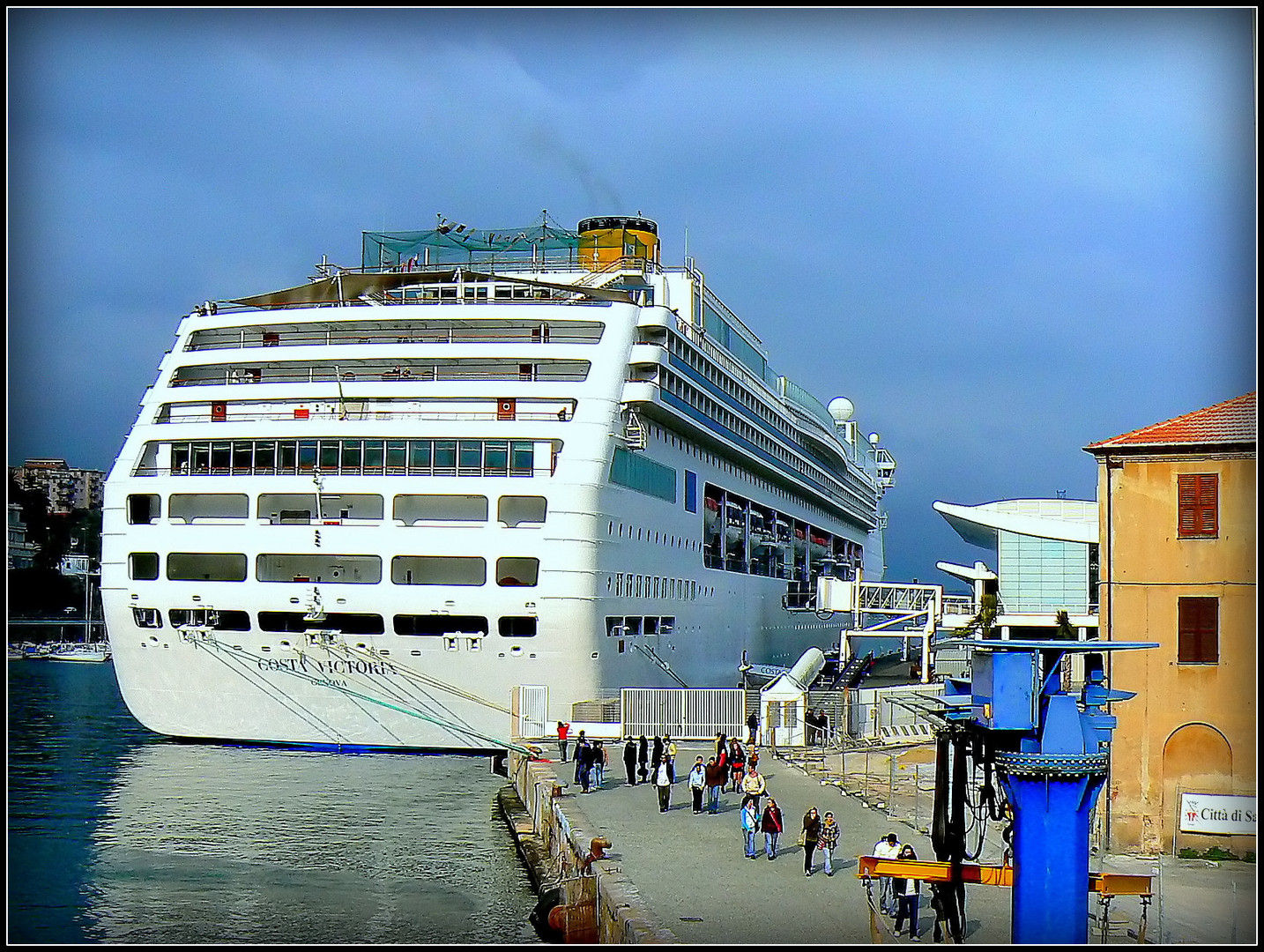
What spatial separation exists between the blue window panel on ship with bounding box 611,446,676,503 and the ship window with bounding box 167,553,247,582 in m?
8.64

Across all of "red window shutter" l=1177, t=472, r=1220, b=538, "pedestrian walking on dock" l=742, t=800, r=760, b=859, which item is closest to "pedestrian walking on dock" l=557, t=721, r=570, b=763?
"pedestrian walking on dock" l=742, t=800, r=760, b=859

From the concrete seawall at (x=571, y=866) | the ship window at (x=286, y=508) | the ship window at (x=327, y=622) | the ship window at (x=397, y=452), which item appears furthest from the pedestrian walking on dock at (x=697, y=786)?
the ship window at (x=286, y=508)

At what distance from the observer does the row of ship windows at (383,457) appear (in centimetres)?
2991

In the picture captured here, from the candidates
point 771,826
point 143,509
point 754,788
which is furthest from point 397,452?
point 771,826

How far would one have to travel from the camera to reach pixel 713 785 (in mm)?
21828

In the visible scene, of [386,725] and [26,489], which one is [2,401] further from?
[26,489]

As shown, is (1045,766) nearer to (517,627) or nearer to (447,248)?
(517,627)

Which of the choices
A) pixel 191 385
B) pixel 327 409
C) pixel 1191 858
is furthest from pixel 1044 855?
pixel 191 385

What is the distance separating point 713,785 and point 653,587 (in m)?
12.7

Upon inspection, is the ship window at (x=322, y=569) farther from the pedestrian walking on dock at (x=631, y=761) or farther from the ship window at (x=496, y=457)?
the pedestrian walking on dock at (x=631, y=761)

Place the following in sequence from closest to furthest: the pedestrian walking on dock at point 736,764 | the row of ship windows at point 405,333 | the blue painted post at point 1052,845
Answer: the blue painted post at point 1052,845
the pedestrian walking on dock at point 736,764
the row of ship windows at point 405,333

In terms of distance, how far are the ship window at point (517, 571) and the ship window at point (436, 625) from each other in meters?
0.98

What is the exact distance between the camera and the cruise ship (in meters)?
29.0

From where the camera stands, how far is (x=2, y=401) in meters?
11.9
